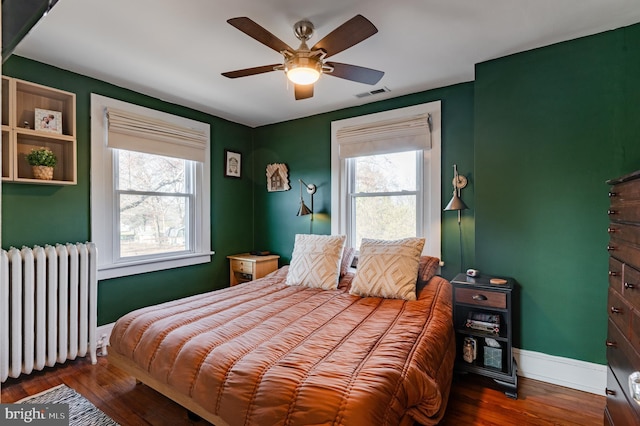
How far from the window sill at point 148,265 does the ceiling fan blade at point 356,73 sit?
2577 mm

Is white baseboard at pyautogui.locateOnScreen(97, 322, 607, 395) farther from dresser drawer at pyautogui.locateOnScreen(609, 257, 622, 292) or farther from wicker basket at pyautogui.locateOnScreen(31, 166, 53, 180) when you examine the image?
wicker basket at pyautogui.locateOnScreen(31, 166, 53, 180)

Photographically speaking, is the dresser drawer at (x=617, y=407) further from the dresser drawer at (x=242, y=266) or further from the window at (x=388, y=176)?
the dresser drawer at (x=242, y=266)

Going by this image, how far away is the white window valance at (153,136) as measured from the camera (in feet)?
10.6

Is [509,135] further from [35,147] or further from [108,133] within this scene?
[35,147]

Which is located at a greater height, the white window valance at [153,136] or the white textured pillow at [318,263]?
the white window valance at [153,136]

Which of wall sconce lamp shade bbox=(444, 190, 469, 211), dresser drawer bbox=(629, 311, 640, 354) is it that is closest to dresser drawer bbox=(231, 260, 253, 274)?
wall sconce lamp shade bbox=(444, 190, 469, 211)

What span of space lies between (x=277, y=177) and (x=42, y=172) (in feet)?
7.89

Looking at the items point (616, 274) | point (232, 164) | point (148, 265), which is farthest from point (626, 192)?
point (232, 164)

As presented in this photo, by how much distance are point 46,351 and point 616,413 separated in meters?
3.67

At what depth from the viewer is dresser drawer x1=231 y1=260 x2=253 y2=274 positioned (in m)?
4.16

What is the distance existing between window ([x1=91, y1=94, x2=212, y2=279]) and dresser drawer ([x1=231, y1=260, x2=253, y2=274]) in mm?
330

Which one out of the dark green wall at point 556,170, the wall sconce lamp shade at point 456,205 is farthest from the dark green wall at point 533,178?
the wall sconce lamp shade at point 456,205

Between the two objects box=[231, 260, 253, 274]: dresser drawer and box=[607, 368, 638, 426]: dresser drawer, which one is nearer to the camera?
box=[607, 368, 638, 426]: dresser drawer

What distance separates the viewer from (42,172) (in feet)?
8.77
